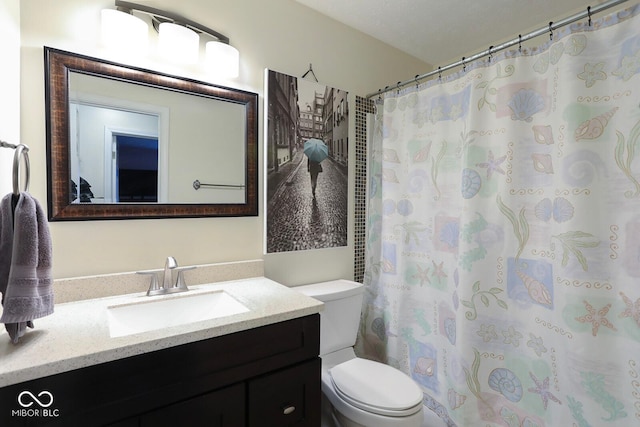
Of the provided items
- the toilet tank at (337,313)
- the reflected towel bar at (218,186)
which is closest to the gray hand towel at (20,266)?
the reflected towel bar at (218,186)

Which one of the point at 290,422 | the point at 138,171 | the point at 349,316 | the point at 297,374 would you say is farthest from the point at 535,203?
the point at 138,171

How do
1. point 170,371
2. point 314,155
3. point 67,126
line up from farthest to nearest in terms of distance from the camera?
point 314,155 → point 67,126 → point 170,371

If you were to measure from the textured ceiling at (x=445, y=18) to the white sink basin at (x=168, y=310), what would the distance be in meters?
1.72

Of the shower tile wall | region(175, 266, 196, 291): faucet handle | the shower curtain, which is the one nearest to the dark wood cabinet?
region(175, 266, 196, 291): faucet handle

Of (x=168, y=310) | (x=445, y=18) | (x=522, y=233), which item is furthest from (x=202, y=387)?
(x=445, y=18)

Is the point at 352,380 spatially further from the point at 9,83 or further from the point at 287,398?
the point at 9,83

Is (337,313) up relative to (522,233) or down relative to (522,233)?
down

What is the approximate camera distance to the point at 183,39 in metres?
1.37

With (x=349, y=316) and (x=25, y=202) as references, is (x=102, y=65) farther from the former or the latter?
A: (x=349, y=316)

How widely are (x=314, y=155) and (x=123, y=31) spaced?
3.51ft

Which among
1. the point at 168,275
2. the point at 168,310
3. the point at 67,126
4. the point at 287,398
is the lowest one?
the point at 287,398

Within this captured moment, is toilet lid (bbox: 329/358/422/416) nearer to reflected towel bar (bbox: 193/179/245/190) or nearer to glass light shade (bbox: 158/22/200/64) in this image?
reflected towel bar (bbox: 193/179/245/190)

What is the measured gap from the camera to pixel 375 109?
85.7 inches

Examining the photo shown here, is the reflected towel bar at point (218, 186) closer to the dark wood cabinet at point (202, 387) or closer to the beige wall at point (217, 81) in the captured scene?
the beige wall at point (217, 81)
